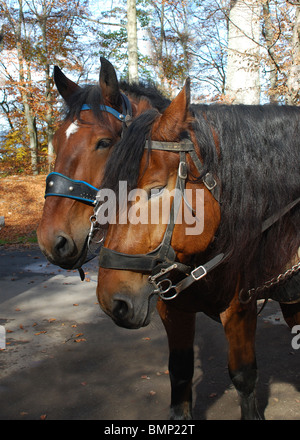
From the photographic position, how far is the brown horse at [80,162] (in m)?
2.69

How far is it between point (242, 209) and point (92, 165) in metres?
1.25

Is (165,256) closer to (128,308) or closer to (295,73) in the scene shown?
(128,308)

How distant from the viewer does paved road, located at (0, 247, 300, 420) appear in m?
3.30

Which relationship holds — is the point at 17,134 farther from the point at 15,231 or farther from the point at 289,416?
the point at 289,416

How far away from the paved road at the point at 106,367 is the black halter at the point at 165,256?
505 mm

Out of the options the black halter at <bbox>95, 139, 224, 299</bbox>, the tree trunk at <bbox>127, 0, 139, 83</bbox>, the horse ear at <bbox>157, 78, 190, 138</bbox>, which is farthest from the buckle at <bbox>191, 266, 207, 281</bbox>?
the tree trunk at <bbox>127, 0, 139, 83</bbox>

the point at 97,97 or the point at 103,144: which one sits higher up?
the point at 97,97

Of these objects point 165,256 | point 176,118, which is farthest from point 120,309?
point 176,118

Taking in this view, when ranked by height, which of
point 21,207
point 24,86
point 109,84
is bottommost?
point 21,207

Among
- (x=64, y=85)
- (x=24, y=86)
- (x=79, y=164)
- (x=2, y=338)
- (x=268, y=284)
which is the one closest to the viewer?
(x=268, y=284)

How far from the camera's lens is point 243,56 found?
705cm

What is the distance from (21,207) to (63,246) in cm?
1247

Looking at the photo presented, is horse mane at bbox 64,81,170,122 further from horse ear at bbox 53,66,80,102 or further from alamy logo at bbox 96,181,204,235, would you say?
alamy logo at bbox 96,181,204,235

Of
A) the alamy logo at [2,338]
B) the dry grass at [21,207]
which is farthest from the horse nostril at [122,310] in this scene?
the dry grass at [21,207]
